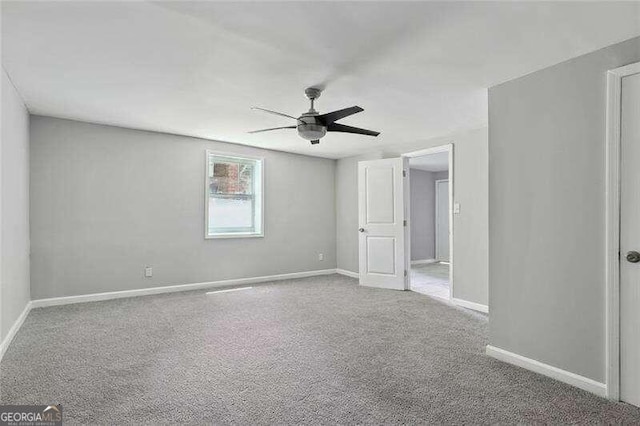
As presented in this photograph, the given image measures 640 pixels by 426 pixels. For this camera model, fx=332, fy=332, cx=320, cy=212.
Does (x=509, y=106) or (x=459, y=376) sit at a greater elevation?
(x=509, y=106)

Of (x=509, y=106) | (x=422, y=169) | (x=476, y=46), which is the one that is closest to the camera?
(x=476, y=46)

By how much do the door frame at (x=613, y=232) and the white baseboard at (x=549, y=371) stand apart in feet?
0.23

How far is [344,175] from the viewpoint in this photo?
6.53 meters

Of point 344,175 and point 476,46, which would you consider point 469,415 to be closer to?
point 476,46

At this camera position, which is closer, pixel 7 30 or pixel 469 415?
pixel 469 415

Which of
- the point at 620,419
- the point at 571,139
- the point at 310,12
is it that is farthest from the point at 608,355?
the point at 310,12

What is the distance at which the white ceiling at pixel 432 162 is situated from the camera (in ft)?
21.8

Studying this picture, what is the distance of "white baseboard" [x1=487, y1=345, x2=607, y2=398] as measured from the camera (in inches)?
84.9

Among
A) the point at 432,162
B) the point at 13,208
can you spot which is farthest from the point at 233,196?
the point at 432,162

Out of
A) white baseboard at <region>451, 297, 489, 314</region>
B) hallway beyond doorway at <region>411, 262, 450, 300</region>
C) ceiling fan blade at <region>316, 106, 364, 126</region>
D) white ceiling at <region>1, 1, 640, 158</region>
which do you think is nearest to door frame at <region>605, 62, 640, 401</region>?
white ceiling at <region>1, 1, 640, 158</region>

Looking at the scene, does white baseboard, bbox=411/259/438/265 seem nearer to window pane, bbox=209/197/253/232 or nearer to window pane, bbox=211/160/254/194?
window pane, bbox=209/197/253/232

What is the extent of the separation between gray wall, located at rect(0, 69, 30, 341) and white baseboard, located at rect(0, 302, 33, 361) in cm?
5

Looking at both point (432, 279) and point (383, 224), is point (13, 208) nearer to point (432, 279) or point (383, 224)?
point (383, 224)

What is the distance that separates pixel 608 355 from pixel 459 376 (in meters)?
0.91
